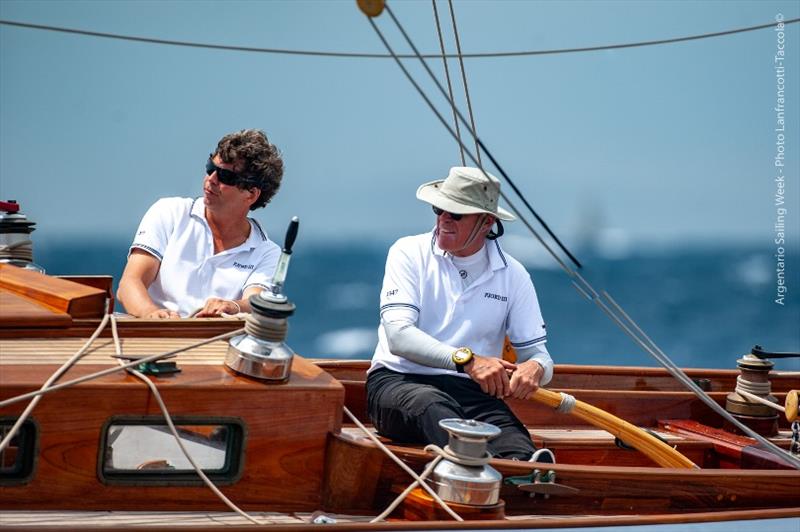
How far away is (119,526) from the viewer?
280 cm

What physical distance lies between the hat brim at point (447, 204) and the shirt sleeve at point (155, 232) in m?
0.84

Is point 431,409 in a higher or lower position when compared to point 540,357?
lower

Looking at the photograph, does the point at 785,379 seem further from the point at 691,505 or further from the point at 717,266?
the point at 717,266

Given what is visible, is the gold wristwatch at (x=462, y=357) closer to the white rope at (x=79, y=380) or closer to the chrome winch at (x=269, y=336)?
the chrome winch at (x=269, y=336)

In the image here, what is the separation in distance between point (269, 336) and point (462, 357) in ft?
2.95

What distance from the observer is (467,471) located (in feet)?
10.2

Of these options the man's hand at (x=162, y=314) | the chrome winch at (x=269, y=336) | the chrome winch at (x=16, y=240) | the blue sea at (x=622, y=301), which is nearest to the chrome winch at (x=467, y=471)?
the chrome winch at (x=269, y=336)

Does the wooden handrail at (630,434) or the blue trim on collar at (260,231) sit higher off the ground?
the blue trim on collar at (260,231)

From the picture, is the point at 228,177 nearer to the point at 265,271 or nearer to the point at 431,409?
the point at 265,271

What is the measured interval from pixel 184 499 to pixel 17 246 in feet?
4.49

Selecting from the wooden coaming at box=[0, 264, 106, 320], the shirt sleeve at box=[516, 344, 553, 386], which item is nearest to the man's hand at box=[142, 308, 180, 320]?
the wooden coaming at box=[0, 264, 106, 320]

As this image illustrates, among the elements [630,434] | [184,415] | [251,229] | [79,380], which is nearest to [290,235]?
[184,415]

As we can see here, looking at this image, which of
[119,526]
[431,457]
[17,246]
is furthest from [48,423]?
[17,246]

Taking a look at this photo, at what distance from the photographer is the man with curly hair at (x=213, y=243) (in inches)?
166
